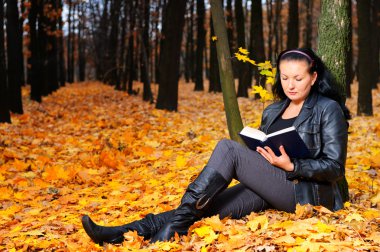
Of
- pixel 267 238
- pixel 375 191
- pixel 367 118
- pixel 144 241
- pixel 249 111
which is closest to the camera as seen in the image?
pixel 267 238

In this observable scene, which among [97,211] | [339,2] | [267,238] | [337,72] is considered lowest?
[97,211]

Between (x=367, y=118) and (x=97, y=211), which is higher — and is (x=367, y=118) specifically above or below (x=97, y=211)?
above

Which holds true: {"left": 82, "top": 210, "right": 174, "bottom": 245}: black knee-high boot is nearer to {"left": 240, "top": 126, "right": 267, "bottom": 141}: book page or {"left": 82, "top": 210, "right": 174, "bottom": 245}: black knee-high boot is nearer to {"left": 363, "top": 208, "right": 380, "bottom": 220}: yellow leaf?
{"left": 240, "top": 126, "right": 267, "bottom": 141}: book page

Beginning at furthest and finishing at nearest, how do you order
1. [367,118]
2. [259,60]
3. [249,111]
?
[259,60], [249,111], [367,118]

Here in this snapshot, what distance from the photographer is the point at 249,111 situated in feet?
40.7

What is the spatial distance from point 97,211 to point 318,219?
2544mm

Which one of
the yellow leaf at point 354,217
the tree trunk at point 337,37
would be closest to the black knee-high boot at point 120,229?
the yellow leaf at point 354,217

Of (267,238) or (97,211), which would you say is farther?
(97,211)

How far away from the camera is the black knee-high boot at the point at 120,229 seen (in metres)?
3.34

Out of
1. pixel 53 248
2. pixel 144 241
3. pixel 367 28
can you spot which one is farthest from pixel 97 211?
pixel 367 28

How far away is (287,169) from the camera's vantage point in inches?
127

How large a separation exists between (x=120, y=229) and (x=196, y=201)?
71 cm

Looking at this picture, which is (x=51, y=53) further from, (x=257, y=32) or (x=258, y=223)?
(x=258, y=223)

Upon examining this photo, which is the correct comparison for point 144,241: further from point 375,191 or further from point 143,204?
point 375,191
